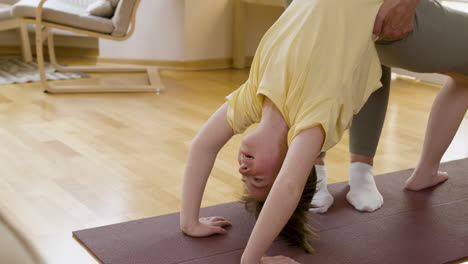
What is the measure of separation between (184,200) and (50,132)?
1.29m

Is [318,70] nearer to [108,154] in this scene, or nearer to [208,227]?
[208,227]

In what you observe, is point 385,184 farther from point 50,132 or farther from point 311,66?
point 50,132

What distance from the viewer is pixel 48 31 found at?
3947 millimetres

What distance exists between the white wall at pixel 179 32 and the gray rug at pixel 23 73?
0.58 metres

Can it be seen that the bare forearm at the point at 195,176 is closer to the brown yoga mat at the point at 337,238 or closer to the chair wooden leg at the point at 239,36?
the brown yoga mat at the point at 337,238

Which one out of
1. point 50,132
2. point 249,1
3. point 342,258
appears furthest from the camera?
point 249,1

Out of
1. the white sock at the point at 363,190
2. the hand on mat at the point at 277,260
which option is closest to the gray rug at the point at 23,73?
the white sock at the point at 363,190

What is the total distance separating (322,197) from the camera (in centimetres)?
182

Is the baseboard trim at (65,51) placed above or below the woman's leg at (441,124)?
below

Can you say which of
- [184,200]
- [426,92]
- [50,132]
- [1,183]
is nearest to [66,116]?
[50,132]

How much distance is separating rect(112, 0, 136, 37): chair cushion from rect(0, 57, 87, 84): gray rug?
0.54m

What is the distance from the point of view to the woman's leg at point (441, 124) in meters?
1.88

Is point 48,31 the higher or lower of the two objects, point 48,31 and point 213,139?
the lower

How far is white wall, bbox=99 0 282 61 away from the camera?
14.2ft
